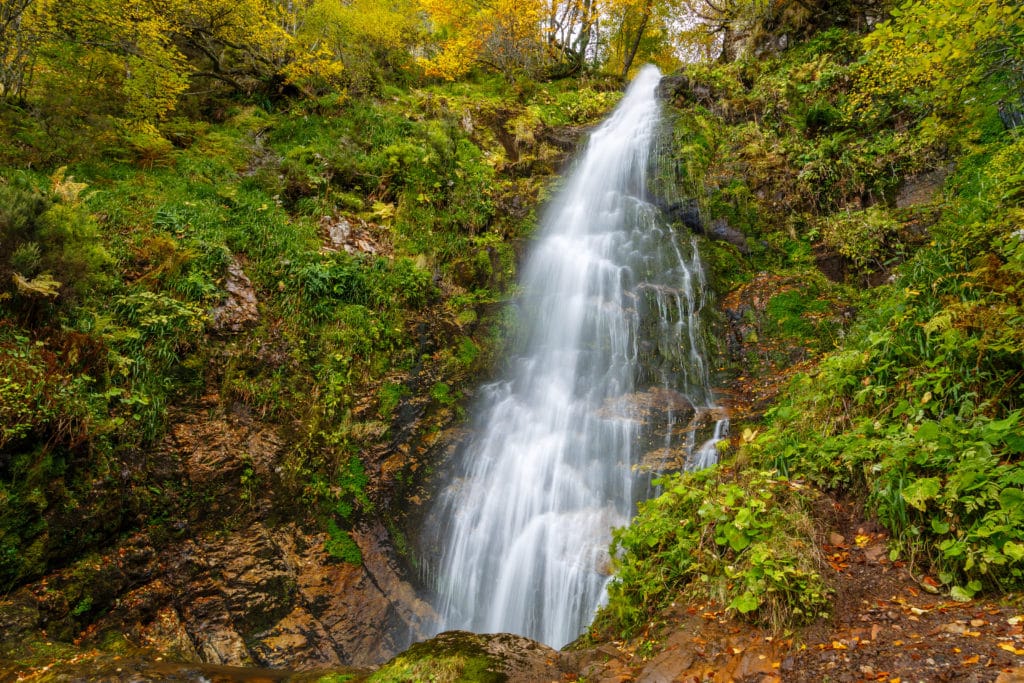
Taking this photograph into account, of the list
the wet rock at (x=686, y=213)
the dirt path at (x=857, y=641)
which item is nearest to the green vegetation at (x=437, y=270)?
the dirt path at (x=857, y=641)

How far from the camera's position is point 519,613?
22.1ft

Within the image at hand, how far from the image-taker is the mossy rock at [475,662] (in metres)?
3.44

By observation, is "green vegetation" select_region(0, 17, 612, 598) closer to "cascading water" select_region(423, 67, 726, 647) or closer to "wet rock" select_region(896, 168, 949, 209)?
"cascading water" select_region(423, 67, 726, 647)

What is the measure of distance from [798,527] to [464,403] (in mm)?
6166

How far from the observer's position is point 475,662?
141 inches

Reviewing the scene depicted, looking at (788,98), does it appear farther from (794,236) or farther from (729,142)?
(794,236)

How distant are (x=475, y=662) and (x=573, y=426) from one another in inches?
199

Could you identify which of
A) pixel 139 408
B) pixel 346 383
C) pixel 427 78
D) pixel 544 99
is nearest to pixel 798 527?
pixel 346 383

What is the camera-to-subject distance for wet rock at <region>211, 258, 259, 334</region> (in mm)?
7691

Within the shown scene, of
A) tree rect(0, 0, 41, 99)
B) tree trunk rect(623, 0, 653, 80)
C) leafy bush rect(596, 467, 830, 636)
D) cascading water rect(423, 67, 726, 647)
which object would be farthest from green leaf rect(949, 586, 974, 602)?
tree trunk rect(623, 0, 653, 80)

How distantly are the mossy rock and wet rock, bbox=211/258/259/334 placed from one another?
6067 mm

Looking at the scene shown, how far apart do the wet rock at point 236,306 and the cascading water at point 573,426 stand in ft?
14.1

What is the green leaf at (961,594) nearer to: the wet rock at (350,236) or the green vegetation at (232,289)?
the green vegetation at (232,289)

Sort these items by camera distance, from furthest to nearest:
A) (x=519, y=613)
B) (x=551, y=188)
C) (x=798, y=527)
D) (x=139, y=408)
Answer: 1. (x=551, y=188)
2. (x=519, y=613)
3. (x=139, y=408)
4. (x=798, y=527)
